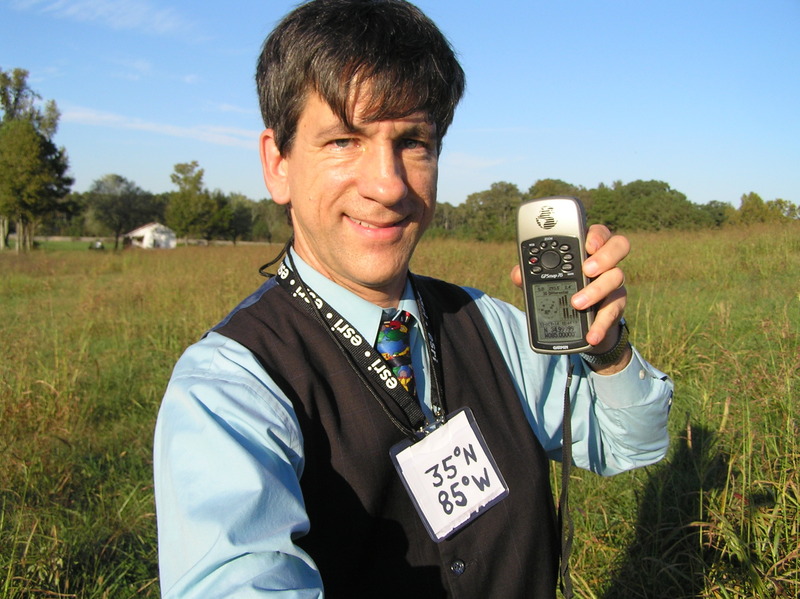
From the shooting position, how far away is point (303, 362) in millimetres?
1084

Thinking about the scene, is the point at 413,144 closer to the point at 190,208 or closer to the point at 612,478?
the point at 612,478

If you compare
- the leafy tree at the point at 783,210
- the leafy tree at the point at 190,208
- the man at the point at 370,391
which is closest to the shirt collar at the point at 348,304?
the man at the point at 370,391

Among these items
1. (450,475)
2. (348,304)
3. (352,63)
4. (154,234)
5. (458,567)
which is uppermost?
(154,234)

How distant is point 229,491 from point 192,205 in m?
47.5

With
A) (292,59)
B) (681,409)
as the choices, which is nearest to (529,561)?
(292,59)

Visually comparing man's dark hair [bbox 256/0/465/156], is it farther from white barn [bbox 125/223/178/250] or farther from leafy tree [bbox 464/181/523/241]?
white barn [bbox 125/223/178/250]

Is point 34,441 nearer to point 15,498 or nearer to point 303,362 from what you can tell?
point 15,498

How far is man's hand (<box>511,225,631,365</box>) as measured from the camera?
1188 mm

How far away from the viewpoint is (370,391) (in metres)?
1.13

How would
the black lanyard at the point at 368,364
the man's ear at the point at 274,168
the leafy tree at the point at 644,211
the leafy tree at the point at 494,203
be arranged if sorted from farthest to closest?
the leafy tree at the point at 494,203 → the leafy tree at the point at 644,211 → the man's ear at the point at 274,168 → the black lanyard at the point at 368,364

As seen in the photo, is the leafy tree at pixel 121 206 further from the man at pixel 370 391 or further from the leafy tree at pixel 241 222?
the man at pixel 370 391

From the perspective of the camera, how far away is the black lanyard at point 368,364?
3.80 ft

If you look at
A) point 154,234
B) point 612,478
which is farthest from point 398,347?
point 154,234

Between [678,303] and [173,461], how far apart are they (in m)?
6.02
